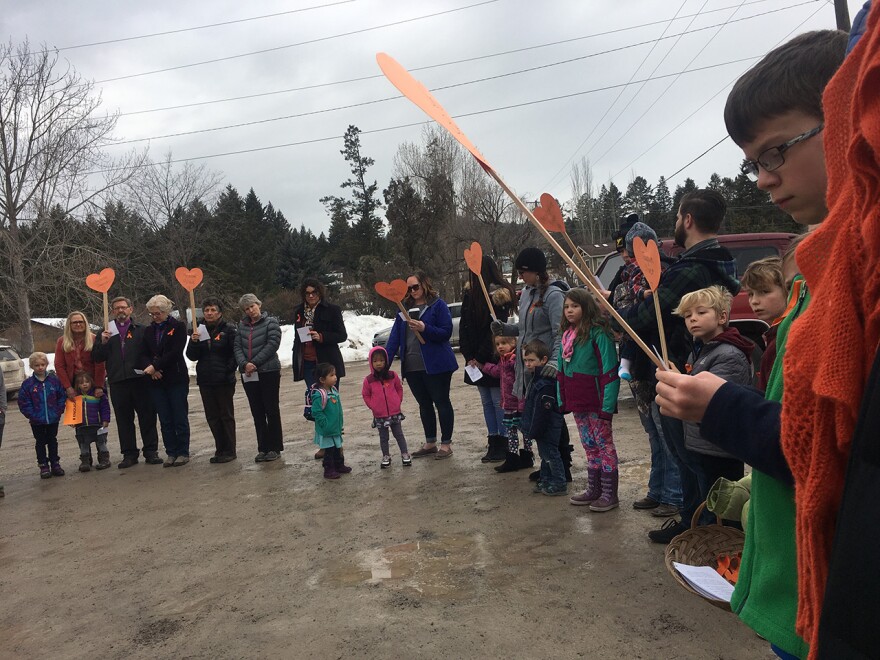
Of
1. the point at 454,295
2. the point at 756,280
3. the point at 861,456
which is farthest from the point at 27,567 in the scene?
the point at 454,295

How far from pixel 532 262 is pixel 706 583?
13.1ft

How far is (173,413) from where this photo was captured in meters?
7.78

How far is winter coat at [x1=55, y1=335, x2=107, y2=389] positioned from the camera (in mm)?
7773

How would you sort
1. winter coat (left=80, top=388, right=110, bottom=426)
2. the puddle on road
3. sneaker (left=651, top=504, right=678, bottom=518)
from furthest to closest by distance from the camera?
winter coat (left=80, top=388, right=110, bottom=426)
sneaker (left=651, top=504, right=678, bottom=518)
the puddle on road

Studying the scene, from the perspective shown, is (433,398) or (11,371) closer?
(433,398)

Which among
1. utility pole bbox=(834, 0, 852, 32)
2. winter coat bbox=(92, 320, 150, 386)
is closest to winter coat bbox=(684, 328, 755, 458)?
winter coat bbox=(92, 320, 150, 386)

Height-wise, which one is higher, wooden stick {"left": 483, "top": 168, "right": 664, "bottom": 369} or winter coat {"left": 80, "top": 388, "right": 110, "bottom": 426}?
wooden stick {"left": 483, "top": 168, "right": 664, "bottom": 369}

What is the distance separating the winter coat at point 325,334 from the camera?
738 centimetres

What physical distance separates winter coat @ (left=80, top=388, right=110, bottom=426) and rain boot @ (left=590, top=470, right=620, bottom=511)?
5.75m

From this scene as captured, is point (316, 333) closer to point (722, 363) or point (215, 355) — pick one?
point (215, 355)

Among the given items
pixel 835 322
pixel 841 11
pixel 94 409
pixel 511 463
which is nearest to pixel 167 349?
pixel 94 409

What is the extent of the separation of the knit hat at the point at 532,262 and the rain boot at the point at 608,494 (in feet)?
5.85

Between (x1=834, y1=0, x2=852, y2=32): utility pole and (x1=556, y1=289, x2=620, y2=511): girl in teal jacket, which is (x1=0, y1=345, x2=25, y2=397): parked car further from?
(x1=834, y1=0, x2=852, y2=32): utility pole

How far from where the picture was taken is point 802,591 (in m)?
1.03
